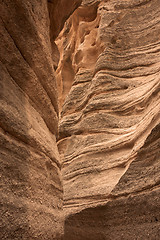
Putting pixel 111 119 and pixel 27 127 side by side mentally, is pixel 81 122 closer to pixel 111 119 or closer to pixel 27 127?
pixel 111 119

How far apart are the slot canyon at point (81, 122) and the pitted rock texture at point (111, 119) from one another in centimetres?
2

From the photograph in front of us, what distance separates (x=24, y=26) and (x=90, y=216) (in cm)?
282

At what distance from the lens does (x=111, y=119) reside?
208 inches

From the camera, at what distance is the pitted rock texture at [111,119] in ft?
11.6

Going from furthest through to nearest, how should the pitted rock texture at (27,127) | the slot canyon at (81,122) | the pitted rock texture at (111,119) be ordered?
1. the pitted rock texture at (111,119)
2. the slot canyon at (81,122)
3. the pitted rock texture at (27,127)

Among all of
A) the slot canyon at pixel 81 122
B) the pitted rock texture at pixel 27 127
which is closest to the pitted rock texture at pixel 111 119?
the slot canyon at pixel 81 122

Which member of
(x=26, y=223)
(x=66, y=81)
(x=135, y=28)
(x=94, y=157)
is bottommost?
(x=66, y=81)

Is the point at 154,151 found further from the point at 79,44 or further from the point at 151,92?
the point at 79,44

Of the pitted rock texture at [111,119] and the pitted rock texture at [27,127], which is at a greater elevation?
the pitted rock texture at [27,127]

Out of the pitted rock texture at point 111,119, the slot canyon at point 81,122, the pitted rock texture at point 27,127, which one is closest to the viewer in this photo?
the pitted rock texture at point 27,127

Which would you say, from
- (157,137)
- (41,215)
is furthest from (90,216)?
(41,215)

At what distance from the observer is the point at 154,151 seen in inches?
137

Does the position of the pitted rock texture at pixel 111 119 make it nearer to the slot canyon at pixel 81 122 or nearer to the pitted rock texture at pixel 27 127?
the slot canyon at pixel 81 122

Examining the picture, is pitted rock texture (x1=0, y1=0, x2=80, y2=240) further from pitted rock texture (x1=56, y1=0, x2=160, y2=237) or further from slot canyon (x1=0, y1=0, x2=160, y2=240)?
pitted rock texture (x1=56, y1=0, x2=160, y2=237)
